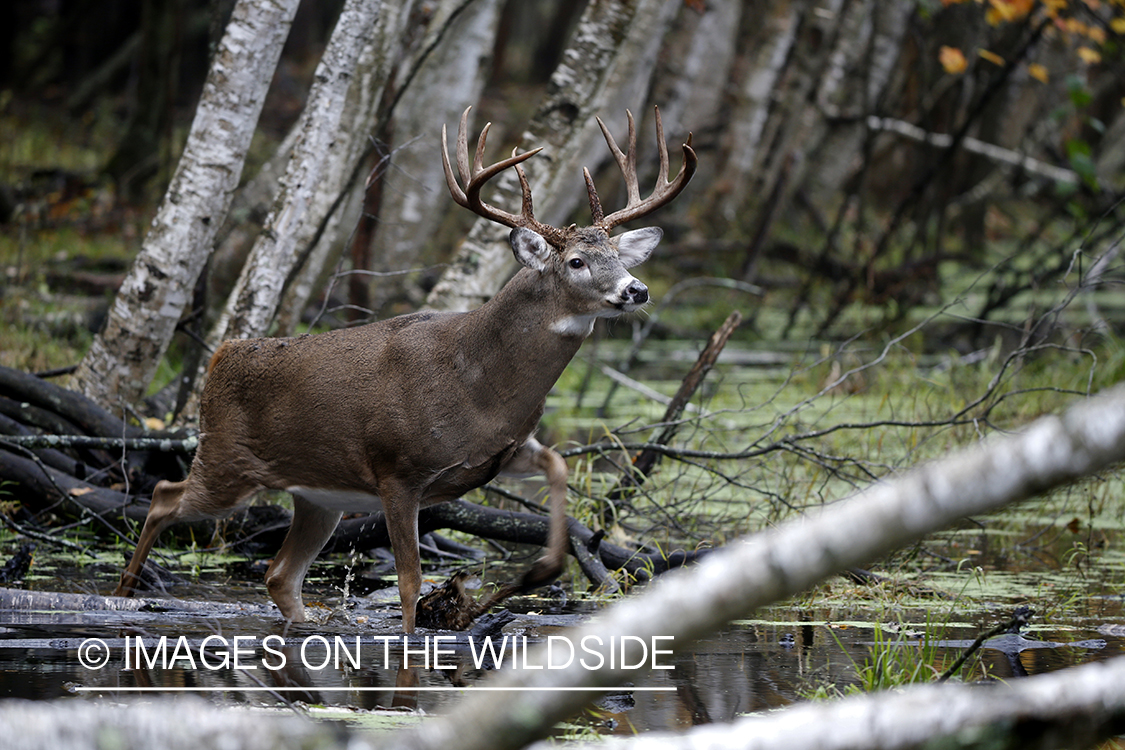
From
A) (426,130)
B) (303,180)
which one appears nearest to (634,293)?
(303,180)

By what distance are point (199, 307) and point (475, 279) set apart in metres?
1.60

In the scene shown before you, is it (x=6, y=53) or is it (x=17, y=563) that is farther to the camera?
(x=6, y=53)

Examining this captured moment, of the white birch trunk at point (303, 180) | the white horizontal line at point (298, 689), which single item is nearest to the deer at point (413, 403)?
the white horizontal line at point (298, 689)

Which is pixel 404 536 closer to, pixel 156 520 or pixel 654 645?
pixel 156 520

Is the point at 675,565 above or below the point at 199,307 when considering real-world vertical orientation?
below

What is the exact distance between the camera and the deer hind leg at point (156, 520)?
5012 mm

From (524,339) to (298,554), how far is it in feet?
4.21

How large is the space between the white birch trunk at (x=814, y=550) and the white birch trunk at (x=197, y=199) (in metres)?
4.99

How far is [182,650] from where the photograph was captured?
422 cm

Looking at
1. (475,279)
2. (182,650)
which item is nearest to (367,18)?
(475,279)

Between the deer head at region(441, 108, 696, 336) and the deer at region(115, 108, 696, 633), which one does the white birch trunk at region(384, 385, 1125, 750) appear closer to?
the deer at region(115, 108, 696, 633)

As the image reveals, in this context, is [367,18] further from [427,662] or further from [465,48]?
[465,48]

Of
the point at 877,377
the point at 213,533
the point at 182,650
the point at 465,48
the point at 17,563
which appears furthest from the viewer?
the point at 465,48

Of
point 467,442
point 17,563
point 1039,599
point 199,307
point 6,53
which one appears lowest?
point 1039,599
